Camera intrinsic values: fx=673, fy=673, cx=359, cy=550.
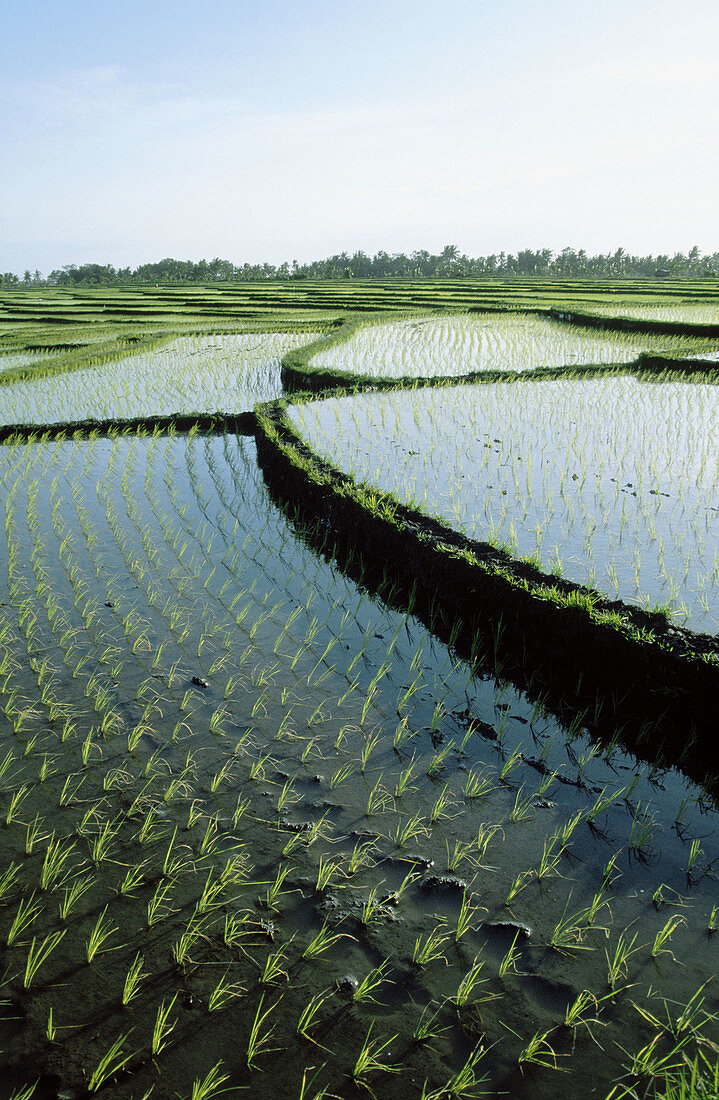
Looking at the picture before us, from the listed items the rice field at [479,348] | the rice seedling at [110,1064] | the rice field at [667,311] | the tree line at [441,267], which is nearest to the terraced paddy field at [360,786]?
the rice seedling at [110,1064]

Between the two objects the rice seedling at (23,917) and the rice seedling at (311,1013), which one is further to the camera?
the rice seedling at (23,917)

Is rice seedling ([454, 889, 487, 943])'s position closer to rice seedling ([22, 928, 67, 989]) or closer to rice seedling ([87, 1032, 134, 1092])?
rice seedling ([87, 1032, 134, 1092])

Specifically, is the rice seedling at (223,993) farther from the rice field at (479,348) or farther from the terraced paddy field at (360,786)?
the rice field at (479,348)

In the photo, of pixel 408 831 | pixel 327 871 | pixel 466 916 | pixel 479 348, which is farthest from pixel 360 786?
pixel 479 348

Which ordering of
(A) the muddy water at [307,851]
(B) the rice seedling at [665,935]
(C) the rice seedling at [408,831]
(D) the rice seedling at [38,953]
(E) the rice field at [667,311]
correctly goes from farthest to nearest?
(E) the rice field at [667,311], (C) the rice seedling at [408,831], (B) the rice seedling at [665,935], (D) the rice seedling at [38,953], (A) the muddy water at [307,851]

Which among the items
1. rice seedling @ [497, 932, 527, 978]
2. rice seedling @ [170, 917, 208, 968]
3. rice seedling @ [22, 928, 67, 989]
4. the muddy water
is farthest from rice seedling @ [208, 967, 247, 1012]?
rice seedling @ [497, 932, 527, 978]

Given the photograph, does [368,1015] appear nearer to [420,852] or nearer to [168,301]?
[420,852]
